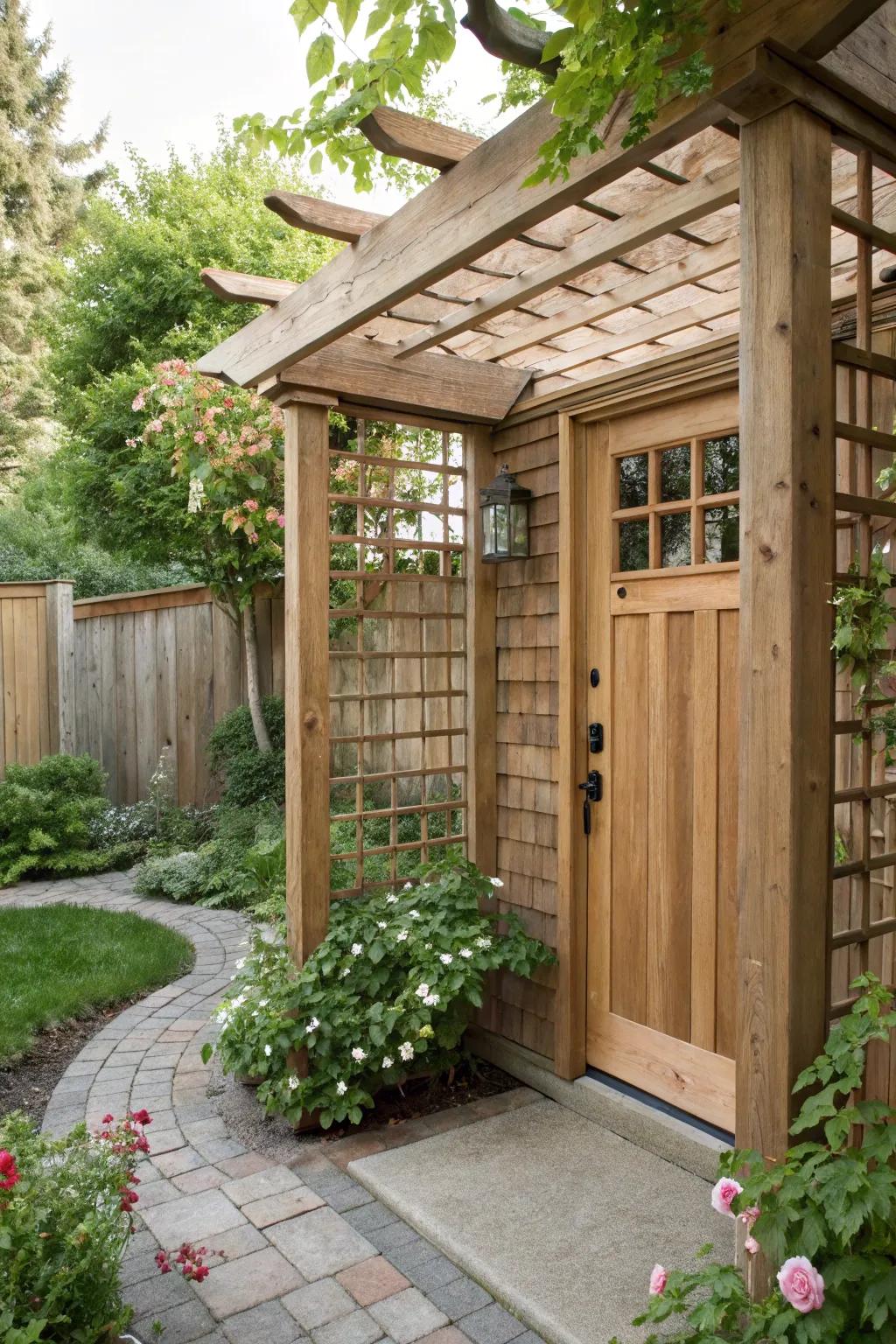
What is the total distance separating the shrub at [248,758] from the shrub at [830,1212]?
15.9ft

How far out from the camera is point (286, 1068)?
299 centimetres

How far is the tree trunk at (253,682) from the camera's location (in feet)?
20.6

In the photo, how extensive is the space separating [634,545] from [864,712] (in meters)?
1.50

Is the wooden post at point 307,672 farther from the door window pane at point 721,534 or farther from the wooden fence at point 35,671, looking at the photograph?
the wooden fence at point 35,671

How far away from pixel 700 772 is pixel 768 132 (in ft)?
5.87

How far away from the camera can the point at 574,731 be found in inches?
128

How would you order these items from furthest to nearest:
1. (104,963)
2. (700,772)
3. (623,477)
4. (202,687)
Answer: (202,687) < (104,963) < (623,477) < (700,772)

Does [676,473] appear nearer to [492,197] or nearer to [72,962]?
[492,197]

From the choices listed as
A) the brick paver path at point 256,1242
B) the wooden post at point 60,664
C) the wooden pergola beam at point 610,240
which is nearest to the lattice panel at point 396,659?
the wooden pergola beam at point 610,240

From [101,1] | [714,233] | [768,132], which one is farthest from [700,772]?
[101,1]

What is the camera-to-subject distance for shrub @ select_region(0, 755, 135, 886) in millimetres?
6121

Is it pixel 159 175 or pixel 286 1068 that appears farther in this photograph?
pixel 159 175

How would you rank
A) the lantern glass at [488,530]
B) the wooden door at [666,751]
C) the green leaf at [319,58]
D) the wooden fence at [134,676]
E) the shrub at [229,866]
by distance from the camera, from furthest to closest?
the wooden fence at [134,676] < the shrub at [229,866] < the lantern glass at [488,530] < the wooden door at [666,751] < the green leaf at [319,58]

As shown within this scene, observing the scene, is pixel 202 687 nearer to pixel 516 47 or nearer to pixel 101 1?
pixel 516 47
